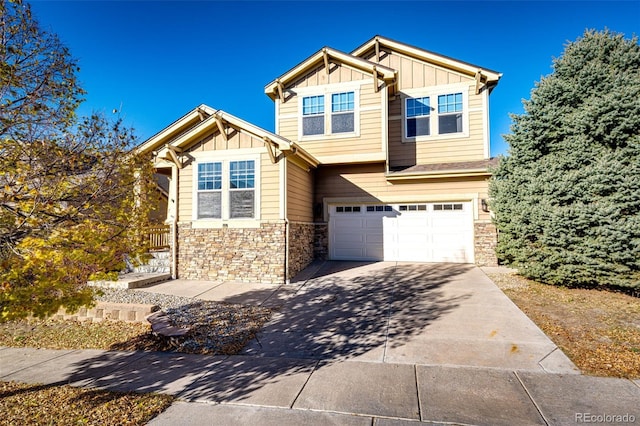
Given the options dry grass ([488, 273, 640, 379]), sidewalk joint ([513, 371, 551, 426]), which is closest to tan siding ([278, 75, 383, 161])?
dry grass ([488, 273, 640, 379])

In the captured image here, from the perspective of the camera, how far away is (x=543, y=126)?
8234 mm

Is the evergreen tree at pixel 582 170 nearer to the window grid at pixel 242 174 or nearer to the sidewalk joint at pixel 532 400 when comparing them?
the sidewalk joint at pixel 532 400

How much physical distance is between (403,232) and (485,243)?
2736 millimetres

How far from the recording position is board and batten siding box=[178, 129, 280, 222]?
858 cm

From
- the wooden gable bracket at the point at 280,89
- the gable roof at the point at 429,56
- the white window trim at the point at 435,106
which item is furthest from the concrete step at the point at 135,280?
the gable roof at the point at 429,56

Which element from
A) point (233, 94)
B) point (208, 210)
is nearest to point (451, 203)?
point (208, 210)

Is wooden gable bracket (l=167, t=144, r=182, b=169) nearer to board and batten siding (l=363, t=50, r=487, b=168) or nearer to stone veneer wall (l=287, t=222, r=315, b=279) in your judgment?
stone veneer wall (l=287, t=222, r=315, b=279)

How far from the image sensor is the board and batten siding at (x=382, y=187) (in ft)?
34.5

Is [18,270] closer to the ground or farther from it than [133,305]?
farther from it

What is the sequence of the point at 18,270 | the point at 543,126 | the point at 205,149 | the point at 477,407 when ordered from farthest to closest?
the point at 205,149, the point at 543,126, the point at 477,407, the point at 18,270

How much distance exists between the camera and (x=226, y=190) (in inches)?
351

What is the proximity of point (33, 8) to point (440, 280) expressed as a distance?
9395mm

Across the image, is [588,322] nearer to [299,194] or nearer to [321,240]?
[299,194]

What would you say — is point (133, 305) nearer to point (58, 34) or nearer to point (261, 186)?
point (261, 186)
